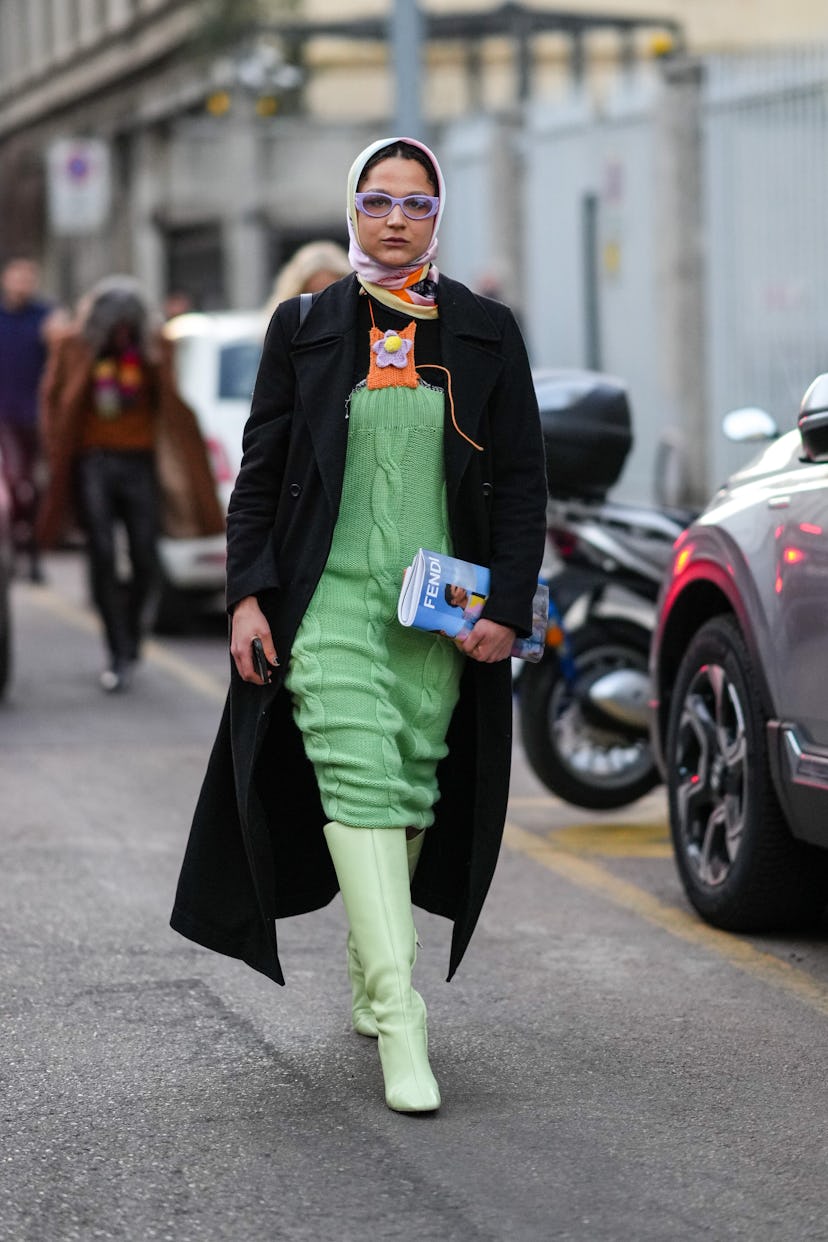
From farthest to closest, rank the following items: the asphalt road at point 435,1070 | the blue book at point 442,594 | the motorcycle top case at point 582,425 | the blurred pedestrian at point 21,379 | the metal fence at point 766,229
A: 1. the metal fence at point 766,229
2. the blurred pedestrian at point 21,379
3. the motorcycle top case at point 582,425
4. the blue book at point 442,594
5. the asphalt road at point 435,1070

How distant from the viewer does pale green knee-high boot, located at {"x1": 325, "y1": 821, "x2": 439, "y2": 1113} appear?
4.68m

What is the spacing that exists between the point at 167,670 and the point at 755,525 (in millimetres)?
6315

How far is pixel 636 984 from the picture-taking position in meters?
5.75

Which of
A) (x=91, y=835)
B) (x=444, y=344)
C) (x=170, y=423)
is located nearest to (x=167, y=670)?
(x=170, y=423)

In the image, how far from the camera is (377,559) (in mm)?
4809

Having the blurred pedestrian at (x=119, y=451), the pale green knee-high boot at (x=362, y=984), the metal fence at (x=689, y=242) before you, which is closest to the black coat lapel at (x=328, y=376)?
the pale green knee-high boot at (x=362, y=984)

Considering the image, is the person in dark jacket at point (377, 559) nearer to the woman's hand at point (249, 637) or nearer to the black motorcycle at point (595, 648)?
the woman's hand at point (249, 637)

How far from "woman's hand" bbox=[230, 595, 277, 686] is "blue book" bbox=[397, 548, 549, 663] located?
10.3 inches

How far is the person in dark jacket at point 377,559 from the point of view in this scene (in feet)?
15.6

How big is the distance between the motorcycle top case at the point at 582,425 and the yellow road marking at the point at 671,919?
1106 mm

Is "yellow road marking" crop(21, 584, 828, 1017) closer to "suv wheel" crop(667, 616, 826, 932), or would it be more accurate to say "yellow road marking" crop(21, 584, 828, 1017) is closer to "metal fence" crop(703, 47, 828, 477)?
"suv wheel" crop(667, 616, 826, 932)

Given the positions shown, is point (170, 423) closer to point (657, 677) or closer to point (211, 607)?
point (211, 607)

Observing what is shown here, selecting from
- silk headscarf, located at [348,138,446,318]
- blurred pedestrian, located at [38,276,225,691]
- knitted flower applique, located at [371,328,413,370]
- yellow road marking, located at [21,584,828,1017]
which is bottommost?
yellow road marking, located at [21,584,828,1017]

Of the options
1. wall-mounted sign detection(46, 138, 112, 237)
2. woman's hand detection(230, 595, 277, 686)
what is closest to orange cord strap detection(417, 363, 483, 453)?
woman's hand detection(230, 595, 277, 686)
